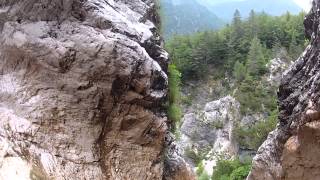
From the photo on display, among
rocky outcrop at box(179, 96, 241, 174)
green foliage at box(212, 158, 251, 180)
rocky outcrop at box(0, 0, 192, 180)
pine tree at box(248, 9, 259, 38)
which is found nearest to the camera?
rocky outcrop at box(0, 0, 192, 180)

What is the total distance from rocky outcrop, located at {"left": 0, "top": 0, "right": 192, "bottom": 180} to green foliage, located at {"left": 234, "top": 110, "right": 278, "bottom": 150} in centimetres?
3415

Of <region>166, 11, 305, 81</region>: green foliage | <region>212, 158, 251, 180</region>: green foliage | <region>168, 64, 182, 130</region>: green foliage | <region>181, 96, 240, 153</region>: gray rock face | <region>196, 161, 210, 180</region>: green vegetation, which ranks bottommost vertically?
<region>196, 161, 210, 180</region>: green vegetation

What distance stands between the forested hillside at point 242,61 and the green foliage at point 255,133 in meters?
0.12

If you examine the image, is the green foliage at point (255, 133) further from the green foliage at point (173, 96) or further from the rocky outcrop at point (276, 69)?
the green foliage at point (173, 96)

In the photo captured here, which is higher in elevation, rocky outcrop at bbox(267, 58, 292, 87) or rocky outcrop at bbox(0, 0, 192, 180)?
rocky outcrop at bbox(267, 58, 292, 87)

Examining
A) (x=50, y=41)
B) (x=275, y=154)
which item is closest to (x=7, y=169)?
(x=50, y=41)

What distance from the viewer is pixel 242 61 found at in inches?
3223

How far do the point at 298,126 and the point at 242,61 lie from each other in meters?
66.0

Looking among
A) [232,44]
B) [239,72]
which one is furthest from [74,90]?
[232,44]

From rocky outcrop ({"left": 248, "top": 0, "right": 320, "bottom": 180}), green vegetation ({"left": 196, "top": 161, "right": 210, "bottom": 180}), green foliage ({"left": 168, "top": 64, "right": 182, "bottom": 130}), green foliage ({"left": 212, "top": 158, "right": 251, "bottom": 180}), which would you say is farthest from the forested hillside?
green foliage ({"left": 168, "top": 64, "right": 182, "bottom": 130})

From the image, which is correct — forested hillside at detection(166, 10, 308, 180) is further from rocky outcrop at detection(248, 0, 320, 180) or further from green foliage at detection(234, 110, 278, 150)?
rocky outcrop at detection(248, 0, 320, 180)

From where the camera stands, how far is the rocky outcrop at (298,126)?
1620 cm

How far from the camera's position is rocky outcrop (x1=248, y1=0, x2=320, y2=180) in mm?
16203

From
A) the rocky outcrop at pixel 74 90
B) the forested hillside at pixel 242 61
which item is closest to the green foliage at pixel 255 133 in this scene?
the forested hillside at pixel 242 61
